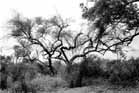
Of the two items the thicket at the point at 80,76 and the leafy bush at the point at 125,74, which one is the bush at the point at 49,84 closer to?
the thicket at the point at 80,76

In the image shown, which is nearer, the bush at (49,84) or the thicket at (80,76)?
the thicket at (80,76)

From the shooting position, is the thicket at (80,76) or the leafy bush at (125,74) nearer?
the leafy bush at (125,74)

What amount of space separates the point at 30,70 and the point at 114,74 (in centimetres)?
846

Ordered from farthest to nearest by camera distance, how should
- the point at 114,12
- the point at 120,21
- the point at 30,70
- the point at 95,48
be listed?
the point at 95,48
the point at 30,70
the point at 120,21
the point at 114,12

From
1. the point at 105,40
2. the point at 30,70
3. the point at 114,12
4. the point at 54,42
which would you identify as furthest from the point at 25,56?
the point at 114,12

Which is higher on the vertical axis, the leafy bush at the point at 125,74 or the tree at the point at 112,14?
the tree at the point at 112,14

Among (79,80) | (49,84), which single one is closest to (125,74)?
(79,80)

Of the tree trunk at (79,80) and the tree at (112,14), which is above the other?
the tree at (112,14)

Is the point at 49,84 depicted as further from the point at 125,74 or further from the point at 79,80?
the point at 125,74

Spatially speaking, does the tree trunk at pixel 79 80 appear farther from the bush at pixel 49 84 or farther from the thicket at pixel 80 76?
the bush at pixel 49 84

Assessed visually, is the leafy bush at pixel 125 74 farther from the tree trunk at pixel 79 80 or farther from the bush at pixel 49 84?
the bush at pixel 49 84

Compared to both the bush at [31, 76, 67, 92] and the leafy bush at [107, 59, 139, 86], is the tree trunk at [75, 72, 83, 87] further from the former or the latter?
the leafy bush at [107, 59, 139, 86]

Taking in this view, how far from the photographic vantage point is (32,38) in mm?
25250

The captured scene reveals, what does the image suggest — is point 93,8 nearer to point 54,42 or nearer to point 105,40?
point 105,40
